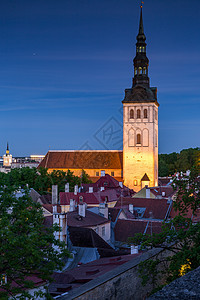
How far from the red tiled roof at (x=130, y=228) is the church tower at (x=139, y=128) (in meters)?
46.6

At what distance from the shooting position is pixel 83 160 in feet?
296

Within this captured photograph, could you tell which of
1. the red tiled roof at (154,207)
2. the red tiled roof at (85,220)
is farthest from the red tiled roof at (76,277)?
the red tiled roof at (154,207)

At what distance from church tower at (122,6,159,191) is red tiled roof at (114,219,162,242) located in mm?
46586

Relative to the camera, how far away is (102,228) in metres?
32.5

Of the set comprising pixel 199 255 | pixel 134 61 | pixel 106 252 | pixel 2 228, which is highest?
pixel 134 61

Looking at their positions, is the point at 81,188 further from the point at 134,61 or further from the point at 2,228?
the point at 2,228

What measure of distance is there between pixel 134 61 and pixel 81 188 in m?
34.7

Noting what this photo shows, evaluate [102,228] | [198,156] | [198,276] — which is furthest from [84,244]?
[198,156]

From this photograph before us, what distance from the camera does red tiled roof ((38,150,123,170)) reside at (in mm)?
87875

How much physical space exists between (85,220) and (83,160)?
5817 centimetres

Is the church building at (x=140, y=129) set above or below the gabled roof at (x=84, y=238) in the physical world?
above

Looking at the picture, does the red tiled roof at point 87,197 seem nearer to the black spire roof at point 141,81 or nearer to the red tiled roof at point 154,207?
the red tiled roof at point 154,207

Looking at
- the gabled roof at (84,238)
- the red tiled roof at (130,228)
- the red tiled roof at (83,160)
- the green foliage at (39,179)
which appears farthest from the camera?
the red tiled roof at (83,160)

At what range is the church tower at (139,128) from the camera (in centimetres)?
8194
